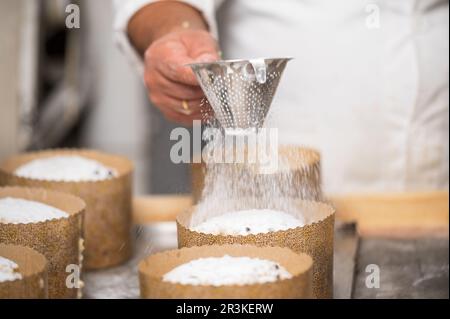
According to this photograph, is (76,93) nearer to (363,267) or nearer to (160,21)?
(160,21)

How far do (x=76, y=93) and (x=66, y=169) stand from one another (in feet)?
5.95

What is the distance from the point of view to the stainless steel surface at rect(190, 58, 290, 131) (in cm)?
117

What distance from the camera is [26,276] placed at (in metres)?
0.91

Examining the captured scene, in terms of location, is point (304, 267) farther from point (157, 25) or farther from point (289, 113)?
point (289, 113)

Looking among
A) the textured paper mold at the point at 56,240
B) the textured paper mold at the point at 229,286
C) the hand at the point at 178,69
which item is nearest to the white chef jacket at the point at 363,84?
the hand at the point at 178,69

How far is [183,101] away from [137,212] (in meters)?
0.41

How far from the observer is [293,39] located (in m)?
2.06

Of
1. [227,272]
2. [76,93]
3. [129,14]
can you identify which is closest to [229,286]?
[227,272]

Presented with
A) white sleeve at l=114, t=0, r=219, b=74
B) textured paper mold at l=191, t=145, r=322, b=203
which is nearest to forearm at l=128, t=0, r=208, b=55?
white sleeve at l=114, t=0, r=219, b=74

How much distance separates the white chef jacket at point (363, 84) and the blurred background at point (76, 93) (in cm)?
47

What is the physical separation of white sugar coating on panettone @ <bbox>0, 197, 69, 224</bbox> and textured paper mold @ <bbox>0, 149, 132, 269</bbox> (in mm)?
184

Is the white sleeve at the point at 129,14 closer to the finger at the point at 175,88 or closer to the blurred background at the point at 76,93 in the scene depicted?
the finger at the point at 175,88
